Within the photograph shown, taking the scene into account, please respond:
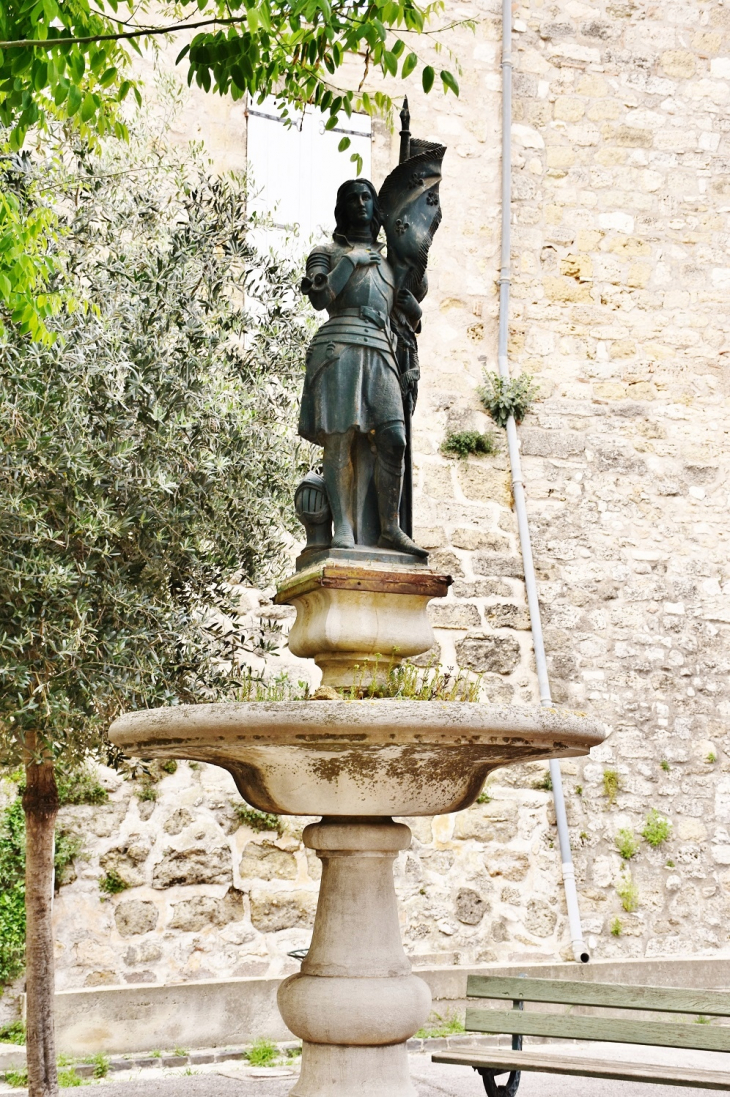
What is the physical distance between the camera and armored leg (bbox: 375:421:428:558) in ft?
13.1

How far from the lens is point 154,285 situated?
5.09m

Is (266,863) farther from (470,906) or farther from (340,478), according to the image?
(340,478)

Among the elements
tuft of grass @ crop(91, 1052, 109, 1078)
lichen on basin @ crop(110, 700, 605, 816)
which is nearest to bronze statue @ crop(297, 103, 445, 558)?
lichen on basin @ crop(110, 700, 605, 816)

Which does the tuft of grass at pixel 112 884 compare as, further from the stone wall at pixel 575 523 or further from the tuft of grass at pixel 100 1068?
the tuft of grass at pixel 100 1068

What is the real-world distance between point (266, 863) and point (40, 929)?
2083 millimetres

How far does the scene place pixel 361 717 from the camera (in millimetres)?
3076

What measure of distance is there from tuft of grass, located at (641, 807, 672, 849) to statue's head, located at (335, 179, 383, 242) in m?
4.77

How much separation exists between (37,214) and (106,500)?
1.24m

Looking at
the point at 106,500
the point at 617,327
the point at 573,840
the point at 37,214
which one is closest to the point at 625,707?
the point at 573,840

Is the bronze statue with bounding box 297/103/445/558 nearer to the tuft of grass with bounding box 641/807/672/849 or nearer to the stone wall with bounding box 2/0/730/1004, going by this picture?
the stone wall with bounding box 2/0/730/1004

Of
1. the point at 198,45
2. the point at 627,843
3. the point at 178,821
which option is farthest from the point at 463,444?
the point at 198,45

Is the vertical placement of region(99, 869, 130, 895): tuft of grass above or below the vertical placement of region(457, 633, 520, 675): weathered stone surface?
below

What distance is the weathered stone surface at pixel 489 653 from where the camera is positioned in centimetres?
766

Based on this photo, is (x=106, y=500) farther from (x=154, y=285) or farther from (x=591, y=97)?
(x=591, y=97)
